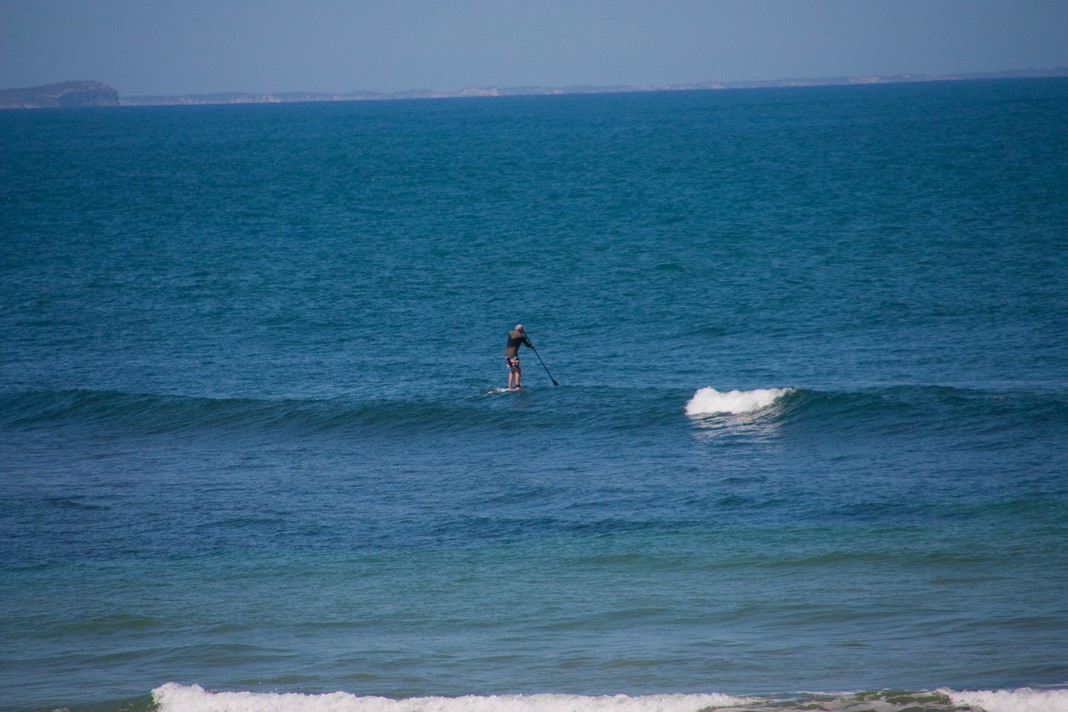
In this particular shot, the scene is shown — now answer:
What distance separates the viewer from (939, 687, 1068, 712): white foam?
30.1 ft

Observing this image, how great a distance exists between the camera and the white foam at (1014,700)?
30.1ft

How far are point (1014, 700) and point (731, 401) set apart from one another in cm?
1286

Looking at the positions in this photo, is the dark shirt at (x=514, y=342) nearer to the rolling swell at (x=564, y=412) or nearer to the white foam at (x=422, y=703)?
the rolling swell at (x=564, y=412)

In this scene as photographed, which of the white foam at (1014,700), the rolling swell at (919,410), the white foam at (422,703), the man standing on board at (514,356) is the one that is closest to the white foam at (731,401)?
the rolling swell at (919,410)

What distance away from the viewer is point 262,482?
18375mm

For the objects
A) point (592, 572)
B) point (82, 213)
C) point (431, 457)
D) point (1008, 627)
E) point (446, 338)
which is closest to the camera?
point (1008, 627)

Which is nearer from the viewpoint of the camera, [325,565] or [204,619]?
[204,619]

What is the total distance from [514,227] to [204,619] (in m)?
40.2

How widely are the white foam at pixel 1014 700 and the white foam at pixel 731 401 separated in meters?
12.2

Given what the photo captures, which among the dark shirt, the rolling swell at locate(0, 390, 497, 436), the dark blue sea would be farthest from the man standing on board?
the rolling swell at locate(0, 390, 497, 436)

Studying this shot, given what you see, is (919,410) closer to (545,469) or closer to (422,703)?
(545,469)

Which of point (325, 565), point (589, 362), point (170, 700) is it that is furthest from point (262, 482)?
point (589, 362)

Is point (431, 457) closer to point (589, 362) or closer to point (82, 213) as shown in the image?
point (589, 362)

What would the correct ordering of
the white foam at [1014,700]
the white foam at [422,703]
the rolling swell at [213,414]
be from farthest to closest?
the rolling swell at [213,414] → the white foam at [422,703] → the white foam at [1014,700]
